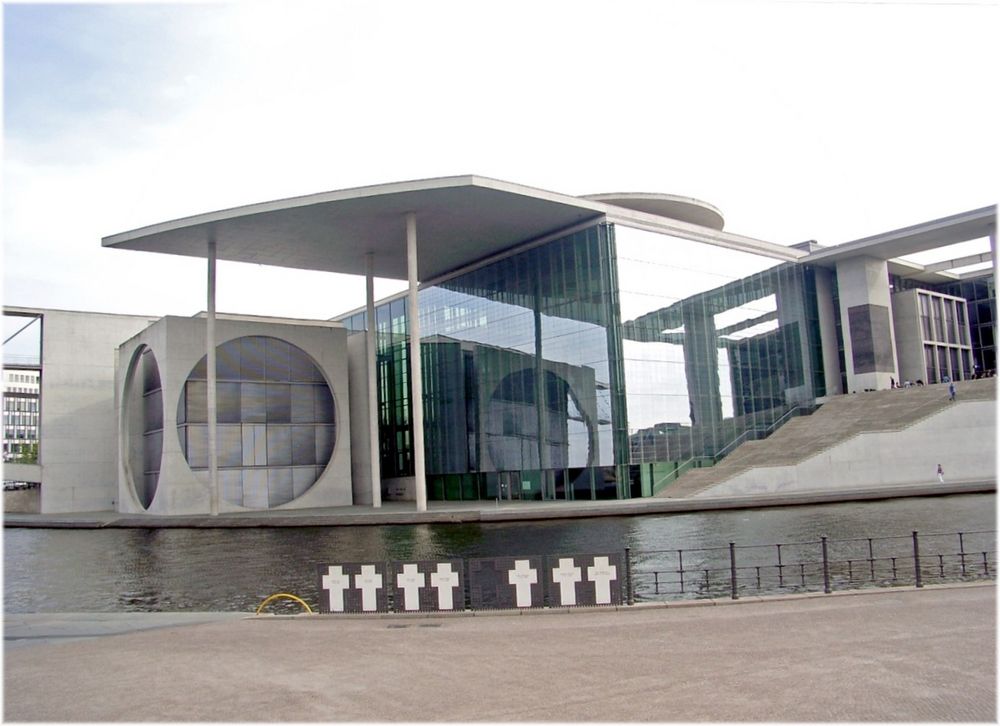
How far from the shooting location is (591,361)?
141 feet

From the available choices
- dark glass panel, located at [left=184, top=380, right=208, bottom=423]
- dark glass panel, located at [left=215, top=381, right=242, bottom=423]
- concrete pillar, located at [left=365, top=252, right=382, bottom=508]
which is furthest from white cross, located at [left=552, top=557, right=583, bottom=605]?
dark glass panel, located at [left=215, top=381, right=242, bottom=423]

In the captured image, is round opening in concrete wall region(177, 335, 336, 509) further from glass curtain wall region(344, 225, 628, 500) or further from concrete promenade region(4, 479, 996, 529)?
glass curtain wall region(344, 225, 628, 500)

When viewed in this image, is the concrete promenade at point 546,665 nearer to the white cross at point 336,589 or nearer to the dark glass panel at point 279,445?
the white cross at point 336,589

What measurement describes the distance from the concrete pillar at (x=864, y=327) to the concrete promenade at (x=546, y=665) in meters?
42.3

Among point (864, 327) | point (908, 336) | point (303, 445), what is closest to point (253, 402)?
point (303, 445)

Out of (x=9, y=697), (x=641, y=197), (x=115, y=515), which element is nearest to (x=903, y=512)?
(x=641, y=197)

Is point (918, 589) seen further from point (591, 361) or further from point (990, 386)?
point (990, 386)

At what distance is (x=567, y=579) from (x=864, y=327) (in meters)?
44.3

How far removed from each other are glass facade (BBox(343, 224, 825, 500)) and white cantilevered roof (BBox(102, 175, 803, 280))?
1164 millimetres

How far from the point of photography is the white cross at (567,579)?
44.8ft

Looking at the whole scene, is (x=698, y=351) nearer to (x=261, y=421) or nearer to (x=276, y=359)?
(x=276, y=359)

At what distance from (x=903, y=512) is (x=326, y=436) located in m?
30.2

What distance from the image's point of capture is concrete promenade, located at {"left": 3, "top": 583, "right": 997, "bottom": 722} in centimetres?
768

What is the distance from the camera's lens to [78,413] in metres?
56.8
